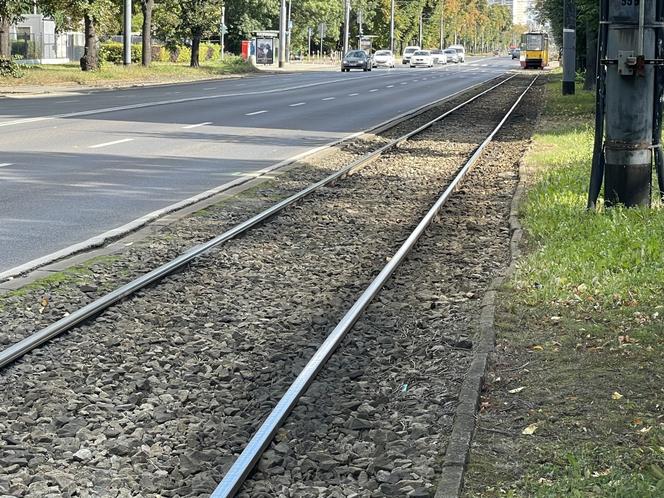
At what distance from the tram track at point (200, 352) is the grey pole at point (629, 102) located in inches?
98.6

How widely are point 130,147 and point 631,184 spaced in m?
9.83

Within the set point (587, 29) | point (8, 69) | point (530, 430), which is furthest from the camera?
point (8, 69)

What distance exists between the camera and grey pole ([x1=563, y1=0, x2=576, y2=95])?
41.6 meters

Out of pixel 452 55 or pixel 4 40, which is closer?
pixel 4 40

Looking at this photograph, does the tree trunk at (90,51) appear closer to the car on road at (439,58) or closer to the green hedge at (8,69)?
the green hedge at (8,69)

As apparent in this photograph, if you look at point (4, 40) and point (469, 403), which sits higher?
point (4, 40)

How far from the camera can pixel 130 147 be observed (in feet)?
65.1

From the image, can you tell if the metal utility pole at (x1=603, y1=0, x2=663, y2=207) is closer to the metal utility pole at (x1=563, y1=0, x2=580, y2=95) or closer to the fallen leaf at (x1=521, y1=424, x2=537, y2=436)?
the fallen leaf at (x1=521, y1=424, x2=537, y2=436)

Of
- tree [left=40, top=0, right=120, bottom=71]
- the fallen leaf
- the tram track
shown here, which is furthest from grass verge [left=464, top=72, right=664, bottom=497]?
tree [left=40, top=0, right=120, bottom=71]

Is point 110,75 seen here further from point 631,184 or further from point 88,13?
point 631,184

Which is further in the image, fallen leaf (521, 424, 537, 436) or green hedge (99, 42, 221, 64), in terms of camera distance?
green hedge (99, 42, 221, 64)

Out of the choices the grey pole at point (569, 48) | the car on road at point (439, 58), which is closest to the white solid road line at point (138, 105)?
the grey pole at point (569, 48)

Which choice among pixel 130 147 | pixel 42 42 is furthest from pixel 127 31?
pixel 130 147

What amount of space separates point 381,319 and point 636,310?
169cm
